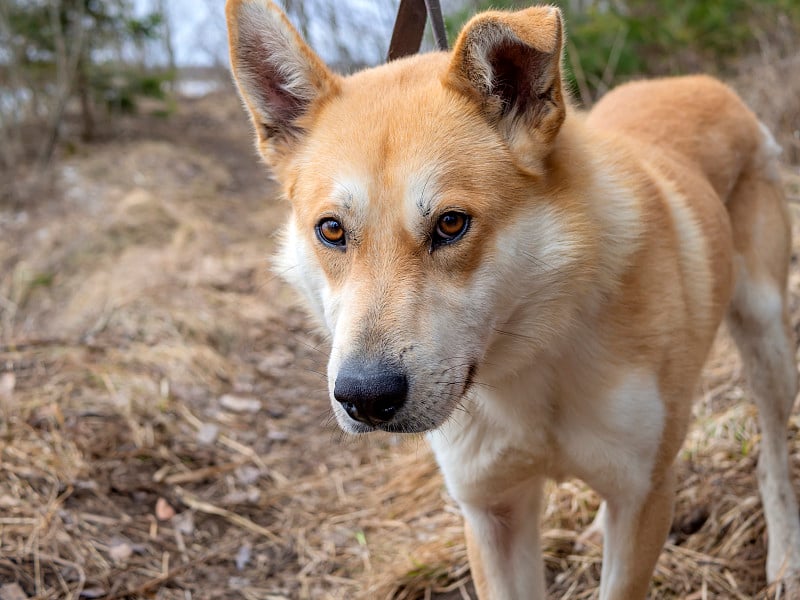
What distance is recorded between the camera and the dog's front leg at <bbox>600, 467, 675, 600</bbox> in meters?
2.38

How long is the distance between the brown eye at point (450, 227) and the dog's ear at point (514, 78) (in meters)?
0.25

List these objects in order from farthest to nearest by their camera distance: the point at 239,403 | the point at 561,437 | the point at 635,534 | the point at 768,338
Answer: the point at 239,403
the point at 768,338
the point at 635,534
the point at 561,437

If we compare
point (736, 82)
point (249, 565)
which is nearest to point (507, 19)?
point (249, 565)

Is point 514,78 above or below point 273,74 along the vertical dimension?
above

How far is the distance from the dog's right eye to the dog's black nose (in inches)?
16.4

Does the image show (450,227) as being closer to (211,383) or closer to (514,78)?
(514,78)

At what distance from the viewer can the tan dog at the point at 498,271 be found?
1.95m

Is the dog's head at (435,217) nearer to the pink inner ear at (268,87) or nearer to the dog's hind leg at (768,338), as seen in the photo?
the pink inner ear at (268,87)

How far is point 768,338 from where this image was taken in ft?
10.8

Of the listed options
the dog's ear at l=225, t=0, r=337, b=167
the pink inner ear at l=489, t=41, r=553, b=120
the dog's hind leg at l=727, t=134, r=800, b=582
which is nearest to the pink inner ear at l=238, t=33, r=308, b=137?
the dog's ear at l=225, t=0, r=337, b=167

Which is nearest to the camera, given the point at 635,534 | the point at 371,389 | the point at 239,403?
the point at 371,389

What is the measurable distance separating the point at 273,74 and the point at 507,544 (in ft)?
5.34

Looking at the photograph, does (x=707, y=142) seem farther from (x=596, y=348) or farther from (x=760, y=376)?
(x=596, y=348)

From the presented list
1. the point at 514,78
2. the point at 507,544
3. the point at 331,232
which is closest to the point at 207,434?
the point at 507,544
